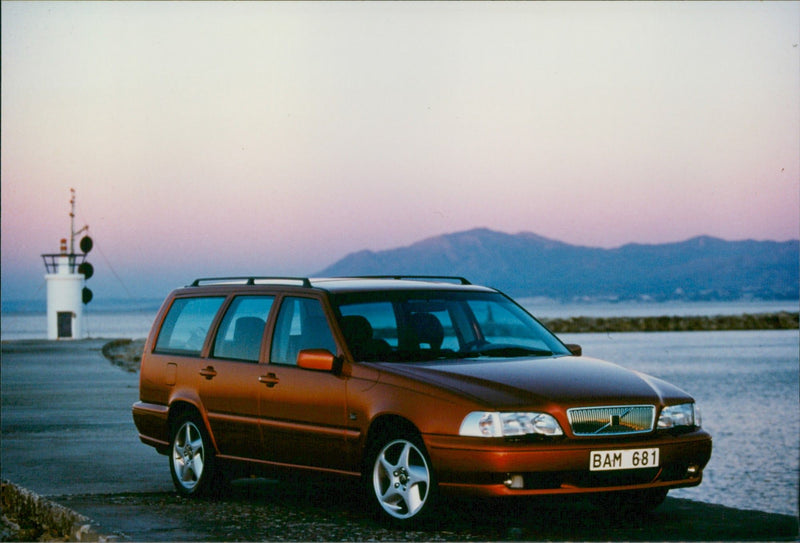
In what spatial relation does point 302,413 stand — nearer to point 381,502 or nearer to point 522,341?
point 381,502

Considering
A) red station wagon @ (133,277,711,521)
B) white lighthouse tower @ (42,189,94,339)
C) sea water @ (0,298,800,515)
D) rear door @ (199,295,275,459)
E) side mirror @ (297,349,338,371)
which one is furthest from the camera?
white lighthouse tower @ (42,189,94,339)

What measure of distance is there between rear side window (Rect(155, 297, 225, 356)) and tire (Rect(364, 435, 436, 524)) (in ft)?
8.36

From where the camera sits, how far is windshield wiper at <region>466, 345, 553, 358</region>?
867 cm

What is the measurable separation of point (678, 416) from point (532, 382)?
39.9 inches

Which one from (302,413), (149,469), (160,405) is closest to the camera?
(302,413)

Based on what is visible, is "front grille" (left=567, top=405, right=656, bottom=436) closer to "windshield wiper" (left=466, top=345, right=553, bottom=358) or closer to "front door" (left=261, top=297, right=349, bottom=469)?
"windshield wiper" (left=466, top=345, right=553, bottom=358)

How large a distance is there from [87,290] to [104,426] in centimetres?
4564

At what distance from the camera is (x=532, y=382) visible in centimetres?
786

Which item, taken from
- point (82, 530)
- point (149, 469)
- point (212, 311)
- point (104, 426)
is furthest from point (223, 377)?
point (104, 426)

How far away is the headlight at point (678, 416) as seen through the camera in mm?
7980

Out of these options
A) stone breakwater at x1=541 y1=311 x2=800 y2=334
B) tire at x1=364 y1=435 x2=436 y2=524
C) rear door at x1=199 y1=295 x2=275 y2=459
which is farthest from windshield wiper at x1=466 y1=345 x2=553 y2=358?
stone breakwater at x1=541 y1=311 x2=800 y2=334

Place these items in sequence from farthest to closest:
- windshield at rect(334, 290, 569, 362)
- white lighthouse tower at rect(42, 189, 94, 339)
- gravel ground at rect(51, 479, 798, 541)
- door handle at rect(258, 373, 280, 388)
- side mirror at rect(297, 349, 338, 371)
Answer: white lighthouse tower at rect(42, 189, 94, 339), door handle at rect(258, 373, 280, 388), windshield at rect(334, 290, 569, 362), side mirror at rect(297, 349, 338, 371), gravel ground at rect(51, 479, 798, 541)

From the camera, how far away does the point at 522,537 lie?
768cm

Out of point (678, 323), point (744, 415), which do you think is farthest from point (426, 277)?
point (678, 323)
